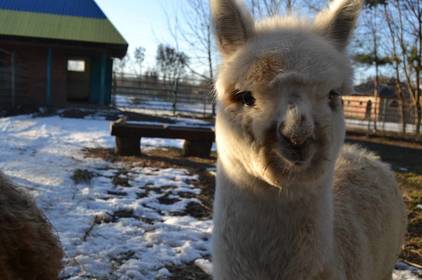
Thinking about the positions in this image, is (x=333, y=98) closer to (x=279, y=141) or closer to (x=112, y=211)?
(x=279, y=141)

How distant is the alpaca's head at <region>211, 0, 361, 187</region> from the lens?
1.61m

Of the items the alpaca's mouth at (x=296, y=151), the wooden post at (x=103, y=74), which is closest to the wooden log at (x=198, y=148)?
the alpaca's mouth at (x=296, y=151)

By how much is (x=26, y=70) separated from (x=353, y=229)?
19.8 m

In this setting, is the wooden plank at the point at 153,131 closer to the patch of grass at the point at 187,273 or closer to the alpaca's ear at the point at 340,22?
the patch of grass at the point at 187,273

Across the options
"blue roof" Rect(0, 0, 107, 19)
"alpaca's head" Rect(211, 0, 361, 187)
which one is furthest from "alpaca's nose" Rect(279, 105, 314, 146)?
"blue roof" Rect(0, 0, 107, 19)

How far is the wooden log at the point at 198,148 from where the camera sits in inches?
378

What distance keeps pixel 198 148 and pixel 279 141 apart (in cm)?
805

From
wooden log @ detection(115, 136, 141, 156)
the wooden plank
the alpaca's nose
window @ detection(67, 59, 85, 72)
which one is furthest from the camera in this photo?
window @ detection(67, 59, 85, 72)

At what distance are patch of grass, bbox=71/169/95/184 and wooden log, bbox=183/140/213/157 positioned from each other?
2932 mm

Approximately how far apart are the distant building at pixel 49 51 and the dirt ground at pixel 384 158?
10719 millimetres

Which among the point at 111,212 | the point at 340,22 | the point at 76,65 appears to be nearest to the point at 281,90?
the point at 340,22

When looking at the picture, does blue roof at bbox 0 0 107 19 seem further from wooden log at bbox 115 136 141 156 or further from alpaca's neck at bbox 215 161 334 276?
alpaca's neck at bbox 215 161 334 276

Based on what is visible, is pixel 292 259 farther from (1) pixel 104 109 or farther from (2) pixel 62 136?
(1) pixel 104 109

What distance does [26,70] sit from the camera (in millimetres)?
19562
